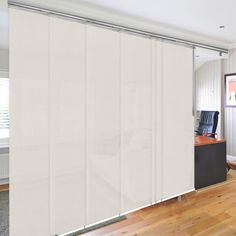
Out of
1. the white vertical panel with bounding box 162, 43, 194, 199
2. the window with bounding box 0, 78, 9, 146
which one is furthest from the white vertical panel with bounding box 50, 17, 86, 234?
the window with bounding box 0, 78, 9, 146

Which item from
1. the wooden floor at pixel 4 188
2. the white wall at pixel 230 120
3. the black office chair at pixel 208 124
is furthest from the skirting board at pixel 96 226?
the white wall at pixel 230 120

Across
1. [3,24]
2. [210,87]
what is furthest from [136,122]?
[210,87]

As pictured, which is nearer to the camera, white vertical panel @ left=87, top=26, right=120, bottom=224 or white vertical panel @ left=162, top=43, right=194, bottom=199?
white vertical panel @ left=87, top=26, right=120, bottom=224

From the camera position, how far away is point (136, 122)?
113 inches

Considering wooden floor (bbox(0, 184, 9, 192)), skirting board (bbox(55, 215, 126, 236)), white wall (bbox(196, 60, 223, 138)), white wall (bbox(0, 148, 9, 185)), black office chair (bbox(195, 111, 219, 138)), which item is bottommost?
skirting board (bbox(55, 215, 126, 236))

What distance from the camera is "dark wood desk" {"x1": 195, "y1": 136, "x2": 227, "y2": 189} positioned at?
3.57 metres

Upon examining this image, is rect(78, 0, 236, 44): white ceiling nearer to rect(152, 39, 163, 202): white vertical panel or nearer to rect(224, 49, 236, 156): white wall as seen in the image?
rect(152, 39, 163, 202): white vertical panel

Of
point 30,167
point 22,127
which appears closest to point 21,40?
point 22,127

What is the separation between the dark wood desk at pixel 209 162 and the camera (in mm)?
3575

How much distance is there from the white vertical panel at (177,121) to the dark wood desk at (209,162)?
201 millimetres

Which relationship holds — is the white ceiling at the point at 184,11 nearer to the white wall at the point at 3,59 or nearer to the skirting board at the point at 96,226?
the white wall at the point at 3,59

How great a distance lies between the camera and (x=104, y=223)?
263cm

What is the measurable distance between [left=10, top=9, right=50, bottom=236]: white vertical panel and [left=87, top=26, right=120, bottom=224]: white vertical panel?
47 centimetres

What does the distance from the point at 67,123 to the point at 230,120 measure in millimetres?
3897
